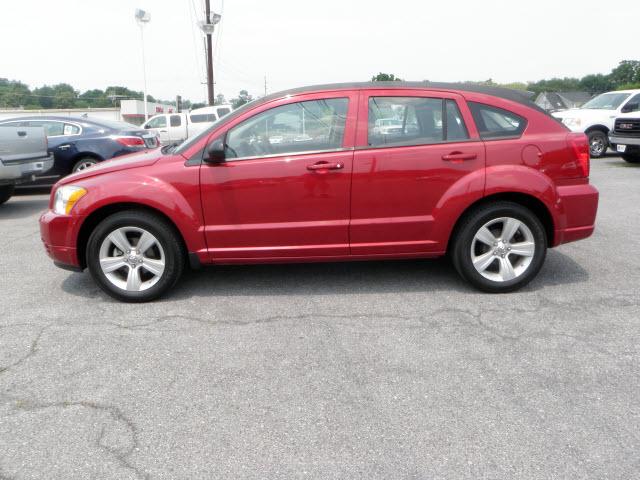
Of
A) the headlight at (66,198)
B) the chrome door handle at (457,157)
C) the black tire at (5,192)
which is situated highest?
the chrome door handle at (457,157)

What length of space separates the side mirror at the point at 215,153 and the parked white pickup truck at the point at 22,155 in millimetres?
5345

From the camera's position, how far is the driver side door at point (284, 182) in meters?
4.19

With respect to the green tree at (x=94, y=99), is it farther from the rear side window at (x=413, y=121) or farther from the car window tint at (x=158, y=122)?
the rear side window at (x=413, y=121)

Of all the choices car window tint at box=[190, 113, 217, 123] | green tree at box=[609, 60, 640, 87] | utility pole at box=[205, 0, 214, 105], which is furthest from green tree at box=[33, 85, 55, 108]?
green tree at box=[609, 60, 640, 87]

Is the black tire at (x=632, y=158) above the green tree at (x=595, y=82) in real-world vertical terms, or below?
below

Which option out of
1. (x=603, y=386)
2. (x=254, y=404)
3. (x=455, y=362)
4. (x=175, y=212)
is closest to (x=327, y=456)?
(x=254, y=404)

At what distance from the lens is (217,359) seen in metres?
3.38

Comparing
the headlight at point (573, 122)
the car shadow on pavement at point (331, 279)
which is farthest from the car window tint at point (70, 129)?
the headlight at point (573, 122)

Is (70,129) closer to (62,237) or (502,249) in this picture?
(62,237)

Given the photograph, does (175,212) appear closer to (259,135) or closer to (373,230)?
(259,135)

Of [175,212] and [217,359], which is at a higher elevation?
[175,212]

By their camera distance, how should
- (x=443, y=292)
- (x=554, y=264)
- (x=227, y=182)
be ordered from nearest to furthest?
1. (x=227, y=182)
2. (x=443, y=292)
3. (x=554, y=264)

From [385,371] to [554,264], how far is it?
278 centimetres

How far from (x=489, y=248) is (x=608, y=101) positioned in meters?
13.6
